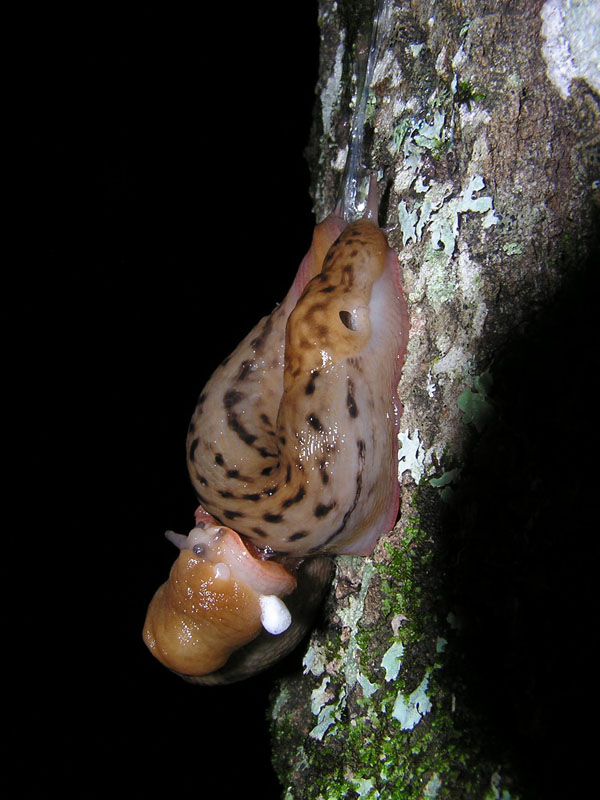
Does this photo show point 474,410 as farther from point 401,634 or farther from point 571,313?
point 401,634

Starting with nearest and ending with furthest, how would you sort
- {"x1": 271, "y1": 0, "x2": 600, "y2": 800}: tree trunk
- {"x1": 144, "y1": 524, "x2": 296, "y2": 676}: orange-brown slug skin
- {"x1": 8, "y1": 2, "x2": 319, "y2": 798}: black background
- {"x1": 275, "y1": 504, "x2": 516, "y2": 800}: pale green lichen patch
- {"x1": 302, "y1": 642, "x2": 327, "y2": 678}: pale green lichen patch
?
{"x1": 271, "y1": 0, "x2": 600, "y2": 800}: tree trunk → {"x1": 275, "y1": 504, "x2": 516, "y2": 800}: pale green lichen patch → {"x1": 144, "y1": 524, "x2": 296, "y2": 676}: orange-brown slug skin → {"x1": 302, "y1": 642, "x2": 327, "y2": 678}: pale green lichen patch → {"x1": 8, "y1": 2, "x2": 319, "y2": 798}: black background

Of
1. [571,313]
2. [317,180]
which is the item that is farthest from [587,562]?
[317,180]

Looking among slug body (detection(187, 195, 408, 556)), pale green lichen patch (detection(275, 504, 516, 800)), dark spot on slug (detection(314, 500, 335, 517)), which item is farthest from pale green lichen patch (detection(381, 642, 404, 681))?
dark spot on slug (detection(314, 500, 335, 517))

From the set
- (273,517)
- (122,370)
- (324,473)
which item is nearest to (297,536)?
(273,517)

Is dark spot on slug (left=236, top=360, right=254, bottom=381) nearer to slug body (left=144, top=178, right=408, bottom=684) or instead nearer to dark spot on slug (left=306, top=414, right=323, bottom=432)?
slug body (left=144, top=178, right=408, bottom=684)

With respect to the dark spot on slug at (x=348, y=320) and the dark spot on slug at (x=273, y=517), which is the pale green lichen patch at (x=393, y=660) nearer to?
the dark spot on slug at (x=273, y=517)

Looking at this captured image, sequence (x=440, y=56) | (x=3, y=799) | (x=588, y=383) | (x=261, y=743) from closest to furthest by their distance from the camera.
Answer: (x=588, y=383) → (x=440, y=56) → (x=3, y=799) → (x=261, y=743)

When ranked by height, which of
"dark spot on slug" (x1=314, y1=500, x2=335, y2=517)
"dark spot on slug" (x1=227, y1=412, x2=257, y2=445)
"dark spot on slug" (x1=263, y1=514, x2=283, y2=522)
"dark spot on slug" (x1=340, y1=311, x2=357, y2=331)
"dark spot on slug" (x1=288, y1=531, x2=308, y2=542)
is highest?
"dark spot on slug" (x1=340, y1=311, x2=357, y2=331)

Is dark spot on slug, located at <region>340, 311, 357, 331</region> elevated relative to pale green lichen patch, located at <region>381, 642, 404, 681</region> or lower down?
elevated
